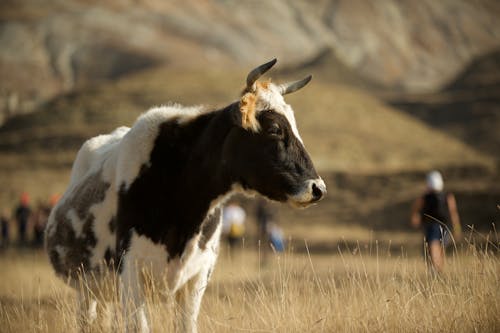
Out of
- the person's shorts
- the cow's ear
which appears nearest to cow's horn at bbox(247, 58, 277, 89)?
the cow's ear

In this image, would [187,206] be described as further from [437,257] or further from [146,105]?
[146,105]

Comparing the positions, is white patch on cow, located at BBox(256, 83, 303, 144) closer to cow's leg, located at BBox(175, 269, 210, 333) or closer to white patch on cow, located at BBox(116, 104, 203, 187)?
white patch on cow, located at BBox(116, 104, 203, 187)

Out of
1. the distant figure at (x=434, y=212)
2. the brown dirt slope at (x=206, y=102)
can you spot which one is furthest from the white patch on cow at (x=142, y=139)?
the brown dirt slope at (x=206, y=102)

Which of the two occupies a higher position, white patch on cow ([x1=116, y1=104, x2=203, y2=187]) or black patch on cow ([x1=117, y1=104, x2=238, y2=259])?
white patch on cow ([x1=116, y1=104, x2=203, y2=187])

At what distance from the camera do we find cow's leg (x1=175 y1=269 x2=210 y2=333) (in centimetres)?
591

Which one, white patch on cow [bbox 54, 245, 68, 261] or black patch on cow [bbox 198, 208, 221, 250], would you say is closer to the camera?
black patch on cow [bbox 198, 208, 221, 250]

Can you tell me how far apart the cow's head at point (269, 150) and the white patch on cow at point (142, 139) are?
2.36 ft

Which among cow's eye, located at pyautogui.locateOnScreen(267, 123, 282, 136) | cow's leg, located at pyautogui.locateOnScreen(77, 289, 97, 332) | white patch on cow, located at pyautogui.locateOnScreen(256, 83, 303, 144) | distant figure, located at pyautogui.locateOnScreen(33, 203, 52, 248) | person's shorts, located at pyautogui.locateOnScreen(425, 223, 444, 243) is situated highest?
white patch on cow, located at pyautogui.locateOnScreen(256, 83, 303, 144)

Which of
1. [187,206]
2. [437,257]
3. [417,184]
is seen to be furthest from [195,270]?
[417,184]

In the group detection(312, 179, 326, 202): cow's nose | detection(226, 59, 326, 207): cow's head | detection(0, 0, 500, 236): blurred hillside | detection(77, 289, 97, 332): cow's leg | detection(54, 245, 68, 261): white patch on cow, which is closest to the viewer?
detection(312, 179, 326, 202): cow's nose

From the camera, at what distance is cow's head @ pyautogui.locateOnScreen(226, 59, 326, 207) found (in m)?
5.36

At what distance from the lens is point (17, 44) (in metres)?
143

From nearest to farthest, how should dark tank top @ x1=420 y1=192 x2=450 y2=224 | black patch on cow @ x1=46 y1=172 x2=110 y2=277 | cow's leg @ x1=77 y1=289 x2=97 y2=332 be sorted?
black patch on cow @ x1=46 y1=172 x2=110 y2=277 < cow's leg @ x1=77 y1=289 x2=97 y2=332 < dark tank top @ x1=420 y1=192 x2=450 y2=224

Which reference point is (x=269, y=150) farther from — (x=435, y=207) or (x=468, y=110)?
(x=468, y=110)
